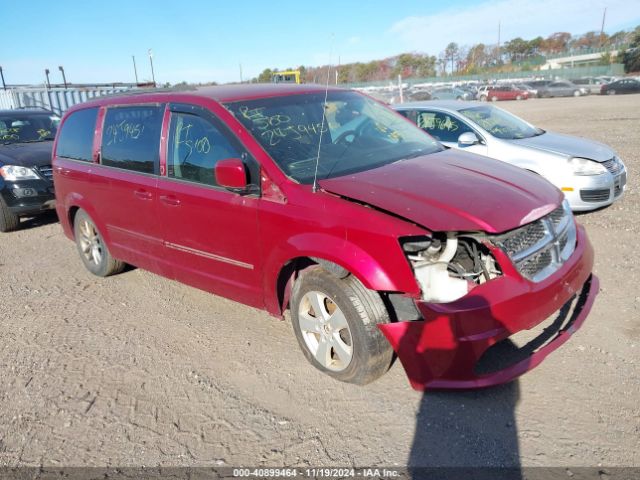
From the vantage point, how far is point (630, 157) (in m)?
10.1

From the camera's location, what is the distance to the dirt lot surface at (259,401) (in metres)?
2.70

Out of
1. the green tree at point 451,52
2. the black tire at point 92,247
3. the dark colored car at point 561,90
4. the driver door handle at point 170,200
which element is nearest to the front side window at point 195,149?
the driver door handle at point 170,200

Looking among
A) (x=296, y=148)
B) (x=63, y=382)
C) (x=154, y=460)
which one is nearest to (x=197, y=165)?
(x=296, y=148)

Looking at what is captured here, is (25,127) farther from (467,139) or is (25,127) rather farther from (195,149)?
(467,139)

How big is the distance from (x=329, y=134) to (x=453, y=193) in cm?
127

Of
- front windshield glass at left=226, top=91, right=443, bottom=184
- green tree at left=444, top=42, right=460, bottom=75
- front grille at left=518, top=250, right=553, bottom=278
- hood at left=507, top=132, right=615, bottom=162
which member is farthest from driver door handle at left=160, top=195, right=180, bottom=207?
green tree at left=444, top=42, right=460, bottom=75

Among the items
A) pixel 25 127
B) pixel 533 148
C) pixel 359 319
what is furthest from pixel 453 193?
pixel 25 127

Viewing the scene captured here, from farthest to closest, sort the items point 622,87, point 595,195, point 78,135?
point 622,87 < point 595,195 < point 78,135

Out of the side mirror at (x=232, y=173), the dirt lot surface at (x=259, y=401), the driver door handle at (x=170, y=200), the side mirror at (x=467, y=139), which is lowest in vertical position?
the dirt lot surface at (x=259, y=401)

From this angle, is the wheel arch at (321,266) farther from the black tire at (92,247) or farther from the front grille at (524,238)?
the black tire at (92,247)

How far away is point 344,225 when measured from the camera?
2957mm

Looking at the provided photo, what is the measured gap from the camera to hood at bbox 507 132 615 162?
639 centimetres

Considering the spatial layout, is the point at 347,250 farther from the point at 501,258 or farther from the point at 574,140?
the point at 574,140

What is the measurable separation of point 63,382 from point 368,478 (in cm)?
234
